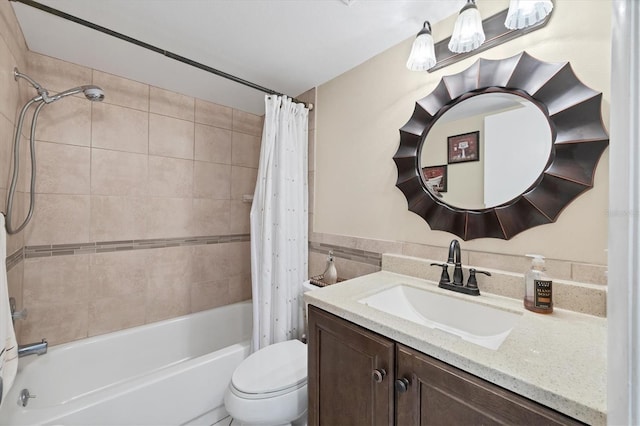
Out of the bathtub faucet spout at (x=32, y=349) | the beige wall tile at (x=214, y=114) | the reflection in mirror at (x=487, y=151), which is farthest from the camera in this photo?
the beige wall tile at (x=214, y=114)

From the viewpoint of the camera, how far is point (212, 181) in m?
2.33

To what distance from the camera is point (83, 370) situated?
1701 mm

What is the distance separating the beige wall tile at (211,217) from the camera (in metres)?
2.27

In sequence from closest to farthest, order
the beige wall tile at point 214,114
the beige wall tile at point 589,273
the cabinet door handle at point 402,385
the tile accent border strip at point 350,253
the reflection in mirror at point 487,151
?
1. the cabinet door handle at point 402,385
2. the beige wall tile at point 589,273
3. the reflection in mirror at point 487,151
4. the tile accent border strip at point 350,253
5. the beige wall tile at point 214,114

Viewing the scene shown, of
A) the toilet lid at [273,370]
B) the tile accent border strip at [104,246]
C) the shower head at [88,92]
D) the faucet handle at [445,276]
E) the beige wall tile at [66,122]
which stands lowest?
the toilet lid at [273,370]

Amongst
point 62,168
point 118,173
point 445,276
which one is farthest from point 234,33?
point 445,276

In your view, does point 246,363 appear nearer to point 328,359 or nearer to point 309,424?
point 309,424

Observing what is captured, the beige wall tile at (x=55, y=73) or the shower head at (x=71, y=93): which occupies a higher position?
the beige wall tile at (x=55, y=73)

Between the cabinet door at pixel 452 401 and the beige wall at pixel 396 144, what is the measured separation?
67cm

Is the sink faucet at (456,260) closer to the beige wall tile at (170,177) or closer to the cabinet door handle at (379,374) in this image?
the cabinet door handle at (379,374)

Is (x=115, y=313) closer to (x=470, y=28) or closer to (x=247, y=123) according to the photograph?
(x=247, y=123)

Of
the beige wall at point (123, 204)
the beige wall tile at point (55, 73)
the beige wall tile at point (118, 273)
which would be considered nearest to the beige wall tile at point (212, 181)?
the beige wall at point (123, 204)

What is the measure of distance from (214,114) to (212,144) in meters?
0.26

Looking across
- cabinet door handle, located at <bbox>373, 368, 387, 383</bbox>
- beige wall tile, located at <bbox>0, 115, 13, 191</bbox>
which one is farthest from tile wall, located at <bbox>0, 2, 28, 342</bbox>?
cabinet door handle, located at <bbox>373, 368, 387, 383</bbox>
